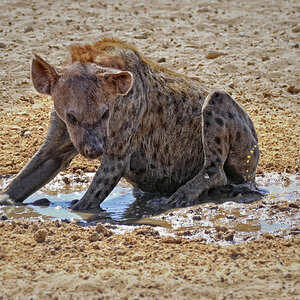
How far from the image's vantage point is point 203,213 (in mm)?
4973

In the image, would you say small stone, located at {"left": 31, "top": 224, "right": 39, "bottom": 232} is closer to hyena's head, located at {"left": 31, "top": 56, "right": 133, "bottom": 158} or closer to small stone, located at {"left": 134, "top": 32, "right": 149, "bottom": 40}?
hyena's head, located at {"left": 31, "top": 56, "right": 133, "bottom": 158}

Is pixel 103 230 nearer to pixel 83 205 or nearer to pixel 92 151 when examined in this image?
pixel 92 151

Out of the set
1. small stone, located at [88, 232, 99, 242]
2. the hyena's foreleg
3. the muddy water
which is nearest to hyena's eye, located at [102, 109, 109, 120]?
the hyena's foreleg

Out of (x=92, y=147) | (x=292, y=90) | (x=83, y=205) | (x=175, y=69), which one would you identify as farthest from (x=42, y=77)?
(x=292, y=90)

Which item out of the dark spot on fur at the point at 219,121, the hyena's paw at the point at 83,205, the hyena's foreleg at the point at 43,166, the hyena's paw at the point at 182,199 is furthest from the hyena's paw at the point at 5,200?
the dark spot on fur at the point at 219,121

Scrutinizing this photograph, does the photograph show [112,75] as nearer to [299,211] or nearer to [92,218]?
[92,218]

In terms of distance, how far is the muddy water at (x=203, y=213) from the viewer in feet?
14.6

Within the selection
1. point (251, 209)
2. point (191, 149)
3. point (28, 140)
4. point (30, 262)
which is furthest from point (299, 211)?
point (28, 140)

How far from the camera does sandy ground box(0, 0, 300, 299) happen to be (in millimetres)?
3451

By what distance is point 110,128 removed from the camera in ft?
17.2

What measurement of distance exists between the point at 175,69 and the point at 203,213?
5.23 meters

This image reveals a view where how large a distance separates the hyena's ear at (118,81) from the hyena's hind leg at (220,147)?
1.06 metres

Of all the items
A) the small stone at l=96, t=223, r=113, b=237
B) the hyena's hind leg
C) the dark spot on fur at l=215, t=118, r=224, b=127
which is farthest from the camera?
the dark spot on fur at l=215, t=118, r=224, b=127

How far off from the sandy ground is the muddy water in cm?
27
